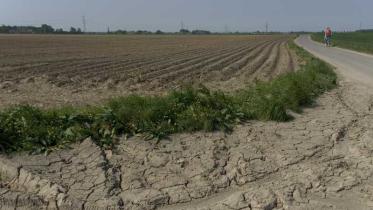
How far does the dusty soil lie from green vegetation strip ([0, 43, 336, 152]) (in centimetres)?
24

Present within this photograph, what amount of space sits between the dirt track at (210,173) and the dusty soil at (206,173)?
0.01 m

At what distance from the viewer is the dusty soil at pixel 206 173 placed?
464 cm

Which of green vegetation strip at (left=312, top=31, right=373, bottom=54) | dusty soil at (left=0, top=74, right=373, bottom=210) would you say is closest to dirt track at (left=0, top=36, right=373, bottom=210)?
dusty soil at (left=0, top=74, right=373, bottom=210)

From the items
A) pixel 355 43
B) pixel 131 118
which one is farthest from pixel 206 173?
Result: pixel 355 43

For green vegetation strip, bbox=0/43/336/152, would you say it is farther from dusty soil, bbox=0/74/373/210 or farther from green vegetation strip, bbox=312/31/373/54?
green vegetation strip, bbox=312/31/373/54

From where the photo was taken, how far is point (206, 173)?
533cm

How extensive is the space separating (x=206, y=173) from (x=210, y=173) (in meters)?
0.05

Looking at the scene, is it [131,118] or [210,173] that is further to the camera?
[131,118]

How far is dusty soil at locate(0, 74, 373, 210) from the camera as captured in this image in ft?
15.2

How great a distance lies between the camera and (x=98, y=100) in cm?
1177

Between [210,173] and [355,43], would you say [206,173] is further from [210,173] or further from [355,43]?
[355,43]

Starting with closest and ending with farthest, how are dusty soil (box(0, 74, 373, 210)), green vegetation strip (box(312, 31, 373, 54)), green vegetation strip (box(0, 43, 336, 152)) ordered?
dusty soil (box(0, 74, 373, 210)), green vegetation strip (box(0, 43, 336, 152)), green vegetation strip (box(312, 31, 373, 54))

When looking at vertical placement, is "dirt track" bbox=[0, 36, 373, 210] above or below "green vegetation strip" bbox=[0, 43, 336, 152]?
below

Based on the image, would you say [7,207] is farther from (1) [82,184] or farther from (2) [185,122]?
(2) [185,122]
